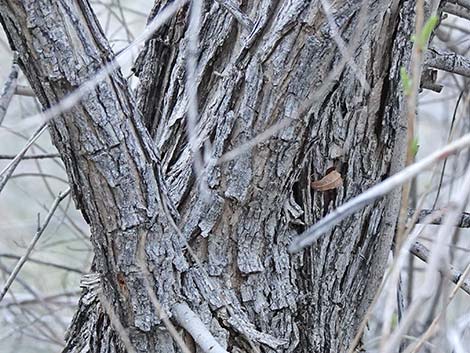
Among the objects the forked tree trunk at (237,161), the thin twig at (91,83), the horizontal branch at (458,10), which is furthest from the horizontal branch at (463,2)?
the thin twig at (91,83)

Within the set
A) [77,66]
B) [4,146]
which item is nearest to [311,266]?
[77,66]

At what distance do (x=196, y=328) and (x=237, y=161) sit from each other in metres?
0.28

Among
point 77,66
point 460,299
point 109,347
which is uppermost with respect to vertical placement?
point 77,66

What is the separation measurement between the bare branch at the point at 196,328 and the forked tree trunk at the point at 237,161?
0.06 ft

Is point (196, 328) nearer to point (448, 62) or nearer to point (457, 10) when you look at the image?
point (448, 62)

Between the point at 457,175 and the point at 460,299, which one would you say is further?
the point at 460,299

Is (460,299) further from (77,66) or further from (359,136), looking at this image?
(77,66)

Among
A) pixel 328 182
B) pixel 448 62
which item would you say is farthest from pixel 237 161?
pixel 448 62

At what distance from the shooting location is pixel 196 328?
1120 millimetres

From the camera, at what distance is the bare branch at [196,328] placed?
1081mm

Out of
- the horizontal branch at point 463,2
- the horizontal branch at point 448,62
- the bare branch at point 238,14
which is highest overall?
the bare branch at point 238,14

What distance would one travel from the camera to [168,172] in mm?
1317

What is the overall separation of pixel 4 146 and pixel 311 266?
3.79 meters

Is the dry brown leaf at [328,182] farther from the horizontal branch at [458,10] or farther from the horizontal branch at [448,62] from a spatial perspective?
the horizontal branch at [458,10]
